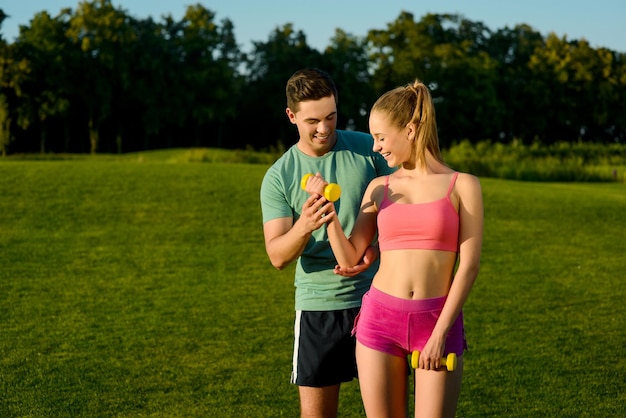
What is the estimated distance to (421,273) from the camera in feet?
10.4

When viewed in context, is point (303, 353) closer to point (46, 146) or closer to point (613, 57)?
point (46, 146)

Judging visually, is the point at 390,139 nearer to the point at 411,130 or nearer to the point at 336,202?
the point at 411,130

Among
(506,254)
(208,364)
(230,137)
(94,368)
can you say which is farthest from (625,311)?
(230,137)

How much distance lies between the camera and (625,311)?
966 cm

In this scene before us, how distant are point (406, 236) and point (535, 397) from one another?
3.78 metres

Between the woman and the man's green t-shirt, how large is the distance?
1.74 ft

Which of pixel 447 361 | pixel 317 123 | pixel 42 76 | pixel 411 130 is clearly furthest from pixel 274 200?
pixel 42 76

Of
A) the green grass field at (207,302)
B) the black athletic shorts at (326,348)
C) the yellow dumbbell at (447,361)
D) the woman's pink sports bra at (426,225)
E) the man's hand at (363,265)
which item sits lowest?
the green grass field at (207,302)

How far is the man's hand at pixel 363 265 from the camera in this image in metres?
3.45

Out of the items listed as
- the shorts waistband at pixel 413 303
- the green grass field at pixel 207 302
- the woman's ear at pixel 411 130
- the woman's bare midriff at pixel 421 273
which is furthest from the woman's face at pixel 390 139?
the green grass field at pixel 207 302

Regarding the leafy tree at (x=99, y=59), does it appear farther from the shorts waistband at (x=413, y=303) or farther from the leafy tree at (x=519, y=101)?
the shorts waistband at (x=413, y=303)

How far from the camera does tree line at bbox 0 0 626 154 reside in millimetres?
49500

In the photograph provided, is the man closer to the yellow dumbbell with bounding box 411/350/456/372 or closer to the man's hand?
the man's hand

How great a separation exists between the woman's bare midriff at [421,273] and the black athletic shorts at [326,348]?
74 centimetres
